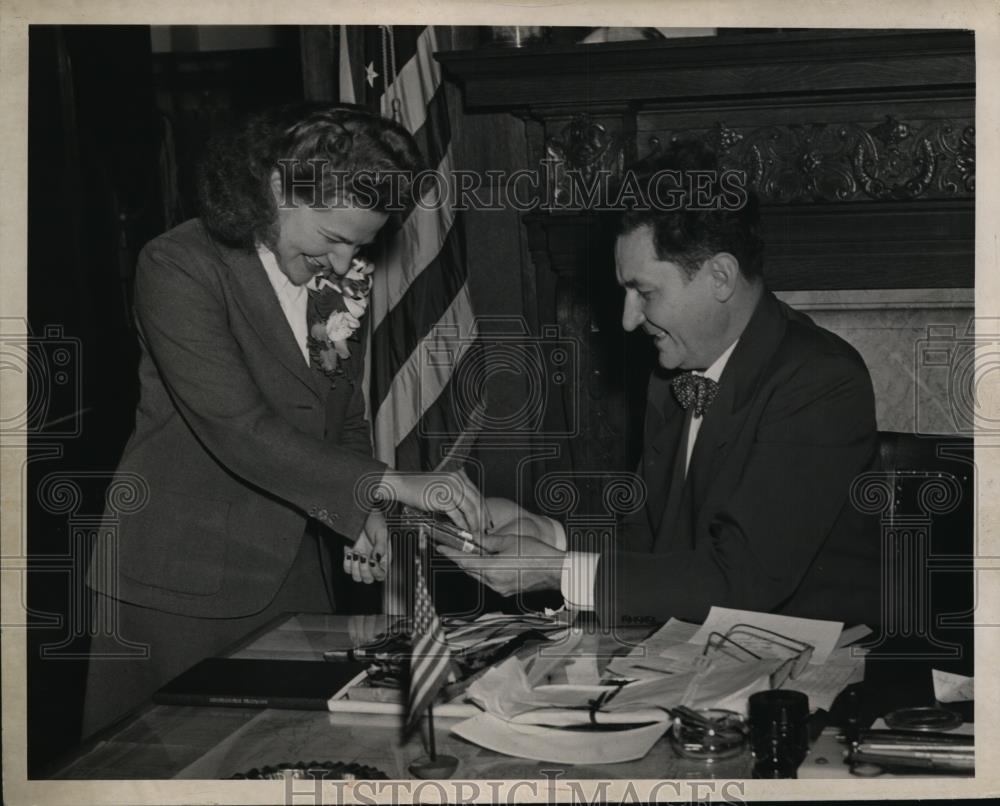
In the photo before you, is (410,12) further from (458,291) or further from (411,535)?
(458,291)

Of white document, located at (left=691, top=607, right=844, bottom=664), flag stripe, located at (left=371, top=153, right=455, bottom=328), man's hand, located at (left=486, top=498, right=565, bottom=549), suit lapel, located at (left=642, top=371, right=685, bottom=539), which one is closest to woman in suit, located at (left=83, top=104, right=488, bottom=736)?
man's hand, located at (left=486, top=498, right=565, bottom=549)

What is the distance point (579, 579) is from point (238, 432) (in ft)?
3.28

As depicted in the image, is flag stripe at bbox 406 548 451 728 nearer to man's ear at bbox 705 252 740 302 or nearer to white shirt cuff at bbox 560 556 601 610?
white shirt cuff at bbox 560 556 601 610

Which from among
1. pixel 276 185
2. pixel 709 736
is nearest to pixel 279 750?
pixel 709 736

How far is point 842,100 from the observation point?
4398 millimetres

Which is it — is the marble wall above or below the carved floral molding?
below

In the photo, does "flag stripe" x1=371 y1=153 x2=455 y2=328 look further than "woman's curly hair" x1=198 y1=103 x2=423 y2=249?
Yes

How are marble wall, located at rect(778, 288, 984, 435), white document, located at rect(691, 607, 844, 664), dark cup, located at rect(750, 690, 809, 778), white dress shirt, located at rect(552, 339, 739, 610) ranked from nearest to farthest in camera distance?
dark cup, located at rect(750, 690, 809, 778), white document, located at rect(691, 607, 844, 664), white dress shirt, located at rect(552, 339, 739, 610), marble wall, located at rect(778, 288, 984, 435)

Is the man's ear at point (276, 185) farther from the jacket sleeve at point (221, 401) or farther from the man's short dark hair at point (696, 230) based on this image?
the man's short dark hair at point (696, 230)

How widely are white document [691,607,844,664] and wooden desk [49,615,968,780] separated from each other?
513mm

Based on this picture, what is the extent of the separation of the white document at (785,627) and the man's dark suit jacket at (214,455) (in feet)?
3.33

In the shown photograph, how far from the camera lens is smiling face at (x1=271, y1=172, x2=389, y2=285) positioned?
3.33 meters

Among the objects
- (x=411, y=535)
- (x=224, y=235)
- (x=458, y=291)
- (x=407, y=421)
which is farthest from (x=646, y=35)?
(x=411, y=535)

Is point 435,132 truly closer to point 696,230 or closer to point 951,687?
point 696,230
